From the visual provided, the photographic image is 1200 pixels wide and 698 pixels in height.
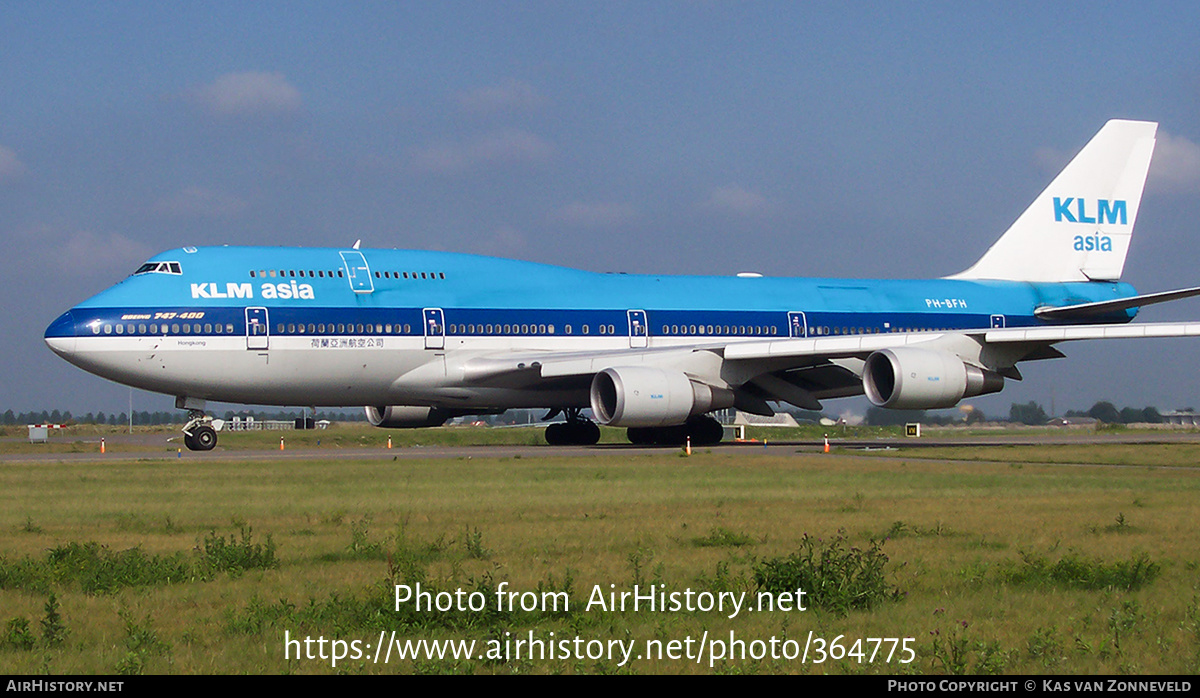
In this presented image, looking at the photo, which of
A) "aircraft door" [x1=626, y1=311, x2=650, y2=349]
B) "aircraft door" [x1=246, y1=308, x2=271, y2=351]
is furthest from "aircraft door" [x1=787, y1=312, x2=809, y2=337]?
"aircraft door" [x1=246, y1=308, x2=271, y2=351]

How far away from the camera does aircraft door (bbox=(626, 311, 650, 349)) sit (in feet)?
109

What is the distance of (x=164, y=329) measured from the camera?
2811 cm

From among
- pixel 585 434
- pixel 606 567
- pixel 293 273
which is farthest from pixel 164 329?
pixel 606 567

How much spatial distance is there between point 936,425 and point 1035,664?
53470 mm

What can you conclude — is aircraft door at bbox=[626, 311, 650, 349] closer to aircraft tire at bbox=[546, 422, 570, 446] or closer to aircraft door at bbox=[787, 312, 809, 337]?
aircraft tire at bbox=[546, 422, 570, 446]

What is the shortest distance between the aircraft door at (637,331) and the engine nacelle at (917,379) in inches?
245

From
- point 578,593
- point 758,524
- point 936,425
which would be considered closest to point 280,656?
point 578,593

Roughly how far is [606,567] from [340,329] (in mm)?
20181

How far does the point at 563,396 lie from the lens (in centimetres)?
3294

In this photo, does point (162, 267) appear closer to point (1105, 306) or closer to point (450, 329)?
point (450, 329)

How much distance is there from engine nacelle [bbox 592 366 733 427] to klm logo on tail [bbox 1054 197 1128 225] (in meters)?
17.0

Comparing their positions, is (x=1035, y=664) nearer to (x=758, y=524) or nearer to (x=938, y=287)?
(x=758, y=524)

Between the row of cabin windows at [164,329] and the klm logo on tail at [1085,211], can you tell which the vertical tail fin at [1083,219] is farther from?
the row of cabin windows at [164,329]
